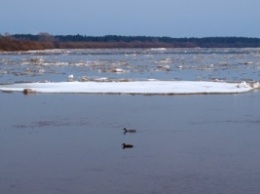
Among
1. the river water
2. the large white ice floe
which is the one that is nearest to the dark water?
the river water

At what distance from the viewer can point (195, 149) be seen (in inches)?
407

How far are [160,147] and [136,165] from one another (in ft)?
4.04

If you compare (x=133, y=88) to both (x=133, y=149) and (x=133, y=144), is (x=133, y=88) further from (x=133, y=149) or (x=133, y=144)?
(x=133, y=149)

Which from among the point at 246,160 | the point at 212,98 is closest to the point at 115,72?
the point at 212,98

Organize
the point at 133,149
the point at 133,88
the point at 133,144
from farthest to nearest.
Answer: the point at 133,88
the point at 133,144
the point at 133,149

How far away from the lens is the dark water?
845cm

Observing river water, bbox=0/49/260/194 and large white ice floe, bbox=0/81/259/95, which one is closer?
river water, bbox=0/49/260/194

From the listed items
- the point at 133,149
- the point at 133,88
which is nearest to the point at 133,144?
the point at 133,149

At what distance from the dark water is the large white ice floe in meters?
1.96

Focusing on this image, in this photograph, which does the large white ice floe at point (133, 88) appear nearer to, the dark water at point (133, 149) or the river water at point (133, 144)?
the river water at point (133, 144)

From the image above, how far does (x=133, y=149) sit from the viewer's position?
10484 millimetres

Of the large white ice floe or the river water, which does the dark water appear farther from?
the large white ice floe

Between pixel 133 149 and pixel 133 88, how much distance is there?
29.1ft

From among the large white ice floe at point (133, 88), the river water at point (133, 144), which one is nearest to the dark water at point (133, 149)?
the river water at point (133, 144)
